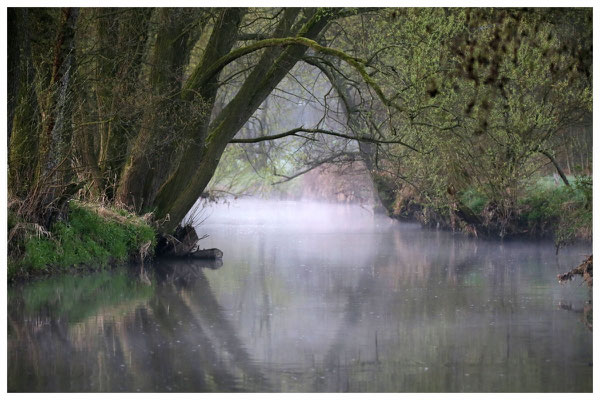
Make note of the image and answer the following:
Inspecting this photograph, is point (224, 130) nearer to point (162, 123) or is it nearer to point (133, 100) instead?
point (162, 123)

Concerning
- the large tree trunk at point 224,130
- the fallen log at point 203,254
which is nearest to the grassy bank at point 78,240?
the large tree trunk at point 224,130

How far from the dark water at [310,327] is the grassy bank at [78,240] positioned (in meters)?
0.45

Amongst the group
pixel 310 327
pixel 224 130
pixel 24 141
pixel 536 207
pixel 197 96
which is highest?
pixel 197 96

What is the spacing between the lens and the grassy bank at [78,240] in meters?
16.3

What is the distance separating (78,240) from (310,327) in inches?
274

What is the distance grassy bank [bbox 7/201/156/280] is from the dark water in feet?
1.47

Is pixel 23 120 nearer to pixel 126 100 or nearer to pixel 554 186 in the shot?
pixel 126 100

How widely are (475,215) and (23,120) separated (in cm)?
1405

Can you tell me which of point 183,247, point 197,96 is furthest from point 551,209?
point 197,96

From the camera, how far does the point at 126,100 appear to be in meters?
17.3

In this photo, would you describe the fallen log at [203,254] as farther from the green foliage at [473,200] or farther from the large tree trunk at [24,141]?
the green foliage at [473,200]

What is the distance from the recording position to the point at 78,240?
59.4 feet
